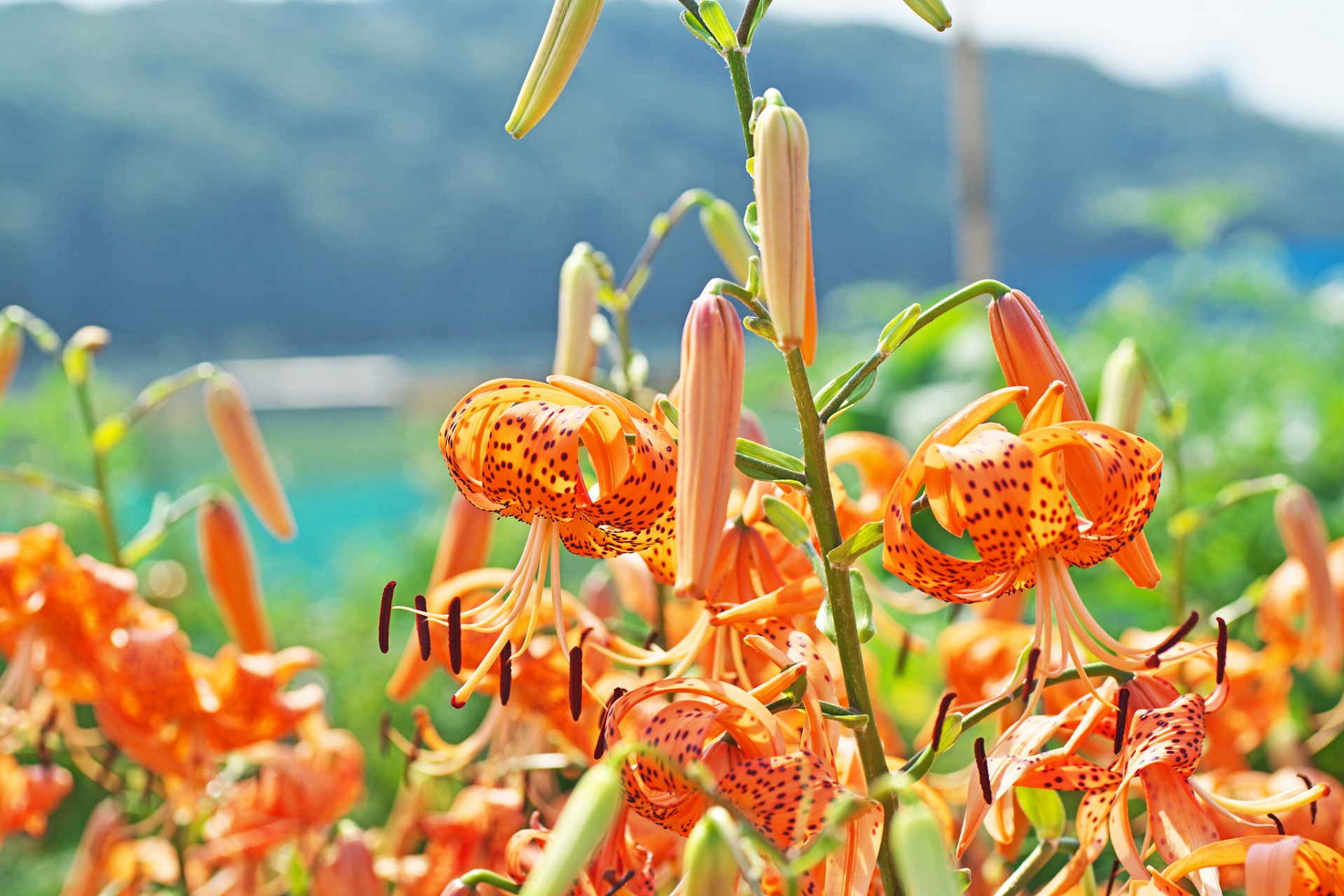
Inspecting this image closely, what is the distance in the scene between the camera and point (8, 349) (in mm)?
1188

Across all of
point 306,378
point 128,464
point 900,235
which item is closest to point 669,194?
point 900,235

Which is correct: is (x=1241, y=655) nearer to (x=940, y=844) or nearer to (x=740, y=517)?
(x=740, y=517)

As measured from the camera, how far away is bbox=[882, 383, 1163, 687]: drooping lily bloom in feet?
1.61

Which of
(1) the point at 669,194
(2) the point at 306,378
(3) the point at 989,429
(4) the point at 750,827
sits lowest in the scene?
(2) the point at 306,378

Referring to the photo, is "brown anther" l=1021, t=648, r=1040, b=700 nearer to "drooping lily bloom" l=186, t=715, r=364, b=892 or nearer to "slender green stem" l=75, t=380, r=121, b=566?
"drooping lily bloom" l=186, t=715, r=364, b=892

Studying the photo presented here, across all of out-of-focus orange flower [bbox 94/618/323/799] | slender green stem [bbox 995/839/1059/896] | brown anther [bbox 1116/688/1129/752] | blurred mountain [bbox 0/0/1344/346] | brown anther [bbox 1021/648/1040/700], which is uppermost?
brown anther [bbox 1021/648/1040/700]

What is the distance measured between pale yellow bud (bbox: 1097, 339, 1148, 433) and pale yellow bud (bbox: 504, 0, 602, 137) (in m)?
0.61

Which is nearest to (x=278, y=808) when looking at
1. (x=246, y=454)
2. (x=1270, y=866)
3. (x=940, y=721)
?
(x=246, y=454)

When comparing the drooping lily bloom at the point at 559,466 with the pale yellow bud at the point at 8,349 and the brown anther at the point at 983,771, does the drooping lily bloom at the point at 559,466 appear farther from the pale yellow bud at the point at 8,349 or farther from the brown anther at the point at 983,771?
the pale yellow bud at the point at 8,349

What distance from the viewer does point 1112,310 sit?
11.4ft

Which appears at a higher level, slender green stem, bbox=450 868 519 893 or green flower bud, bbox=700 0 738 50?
green flower bud, bbox=700 0 738 50

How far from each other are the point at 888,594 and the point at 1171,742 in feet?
1.57

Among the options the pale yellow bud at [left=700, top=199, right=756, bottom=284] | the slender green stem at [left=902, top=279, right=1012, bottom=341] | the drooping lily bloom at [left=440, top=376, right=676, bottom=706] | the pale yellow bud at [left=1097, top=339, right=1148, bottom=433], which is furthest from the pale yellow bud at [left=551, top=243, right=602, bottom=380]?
the pale yellow bud at [left=1097, top=339, right=1148, bottom=433]

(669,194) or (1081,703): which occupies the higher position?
(1081,703)
